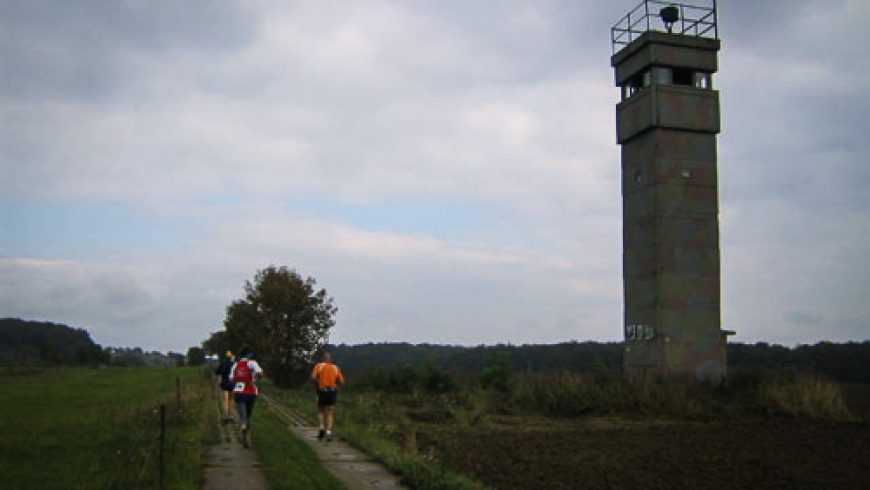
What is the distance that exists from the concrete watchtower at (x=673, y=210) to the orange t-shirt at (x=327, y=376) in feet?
60.1

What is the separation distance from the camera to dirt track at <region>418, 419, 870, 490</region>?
15891 mm

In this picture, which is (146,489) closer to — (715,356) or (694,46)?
(715,356)

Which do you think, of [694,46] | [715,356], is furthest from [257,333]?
[694,46]

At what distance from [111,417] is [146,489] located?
12.6 meters

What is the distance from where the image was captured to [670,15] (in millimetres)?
35750

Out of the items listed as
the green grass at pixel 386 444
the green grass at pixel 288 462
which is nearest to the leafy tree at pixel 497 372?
the green grass at pixel 386 444

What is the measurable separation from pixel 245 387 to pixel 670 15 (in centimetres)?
2591

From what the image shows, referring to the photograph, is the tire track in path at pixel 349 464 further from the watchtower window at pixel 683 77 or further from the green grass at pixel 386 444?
the watchtower window at pixel 683 77

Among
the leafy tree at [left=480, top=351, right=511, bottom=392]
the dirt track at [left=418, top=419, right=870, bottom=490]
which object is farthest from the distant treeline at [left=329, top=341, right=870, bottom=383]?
the dirt track at [left=418, top=419, right=870, bottom=490]

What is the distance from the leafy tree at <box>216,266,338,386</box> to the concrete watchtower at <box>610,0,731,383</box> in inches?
642

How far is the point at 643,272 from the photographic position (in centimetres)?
3469

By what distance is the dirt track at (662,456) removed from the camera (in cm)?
1589

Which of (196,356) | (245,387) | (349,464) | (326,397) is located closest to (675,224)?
(326,397)

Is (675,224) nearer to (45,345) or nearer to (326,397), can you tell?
(326,397)
